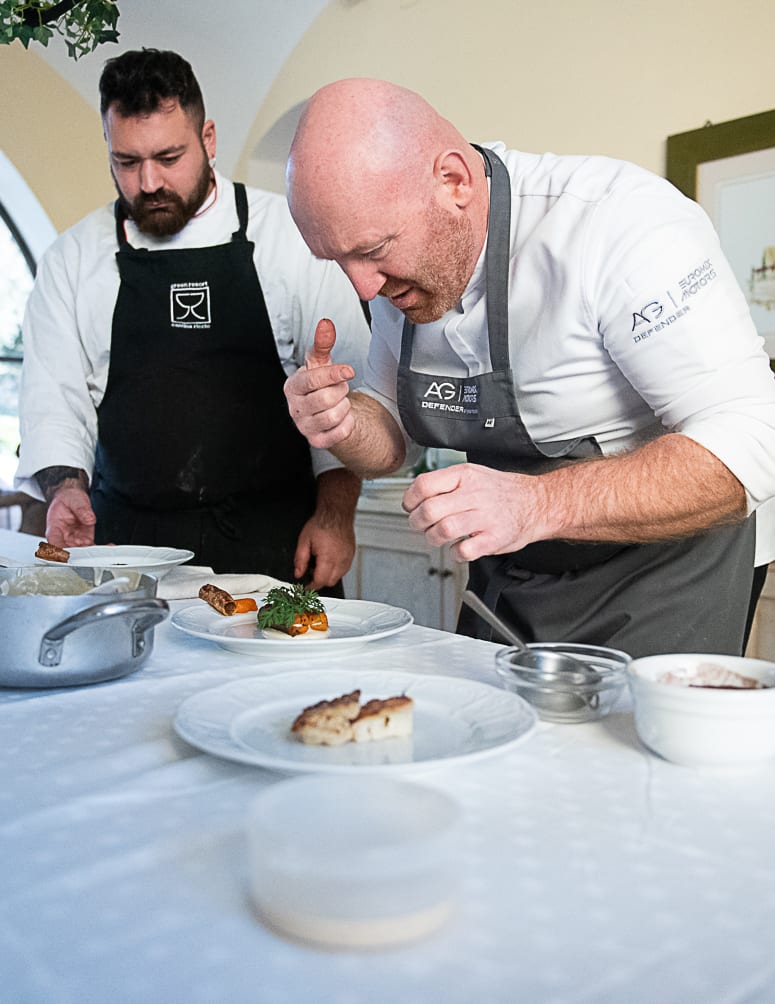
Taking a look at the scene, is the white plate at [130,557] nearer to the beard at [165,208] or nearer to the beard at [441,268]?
the beard at [441,268]

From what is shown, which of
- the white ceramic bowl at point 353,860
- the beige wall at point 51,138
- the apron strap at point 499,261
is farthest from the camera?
the beige wall at point 51,138

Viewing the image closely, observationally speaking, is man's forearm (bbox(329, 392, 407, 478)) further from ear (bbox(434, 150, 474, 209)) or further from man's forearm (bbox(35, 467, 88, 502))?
man's forearm (bbox(35, 467, 88, 502))

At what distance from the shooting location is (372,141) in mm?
1413

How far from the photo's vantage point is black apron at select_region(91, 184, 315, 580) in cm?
241

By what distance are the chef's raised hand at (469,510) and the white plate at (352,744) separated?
219 mm

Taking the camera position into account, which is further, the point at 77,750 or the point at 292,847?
the point at 77,750

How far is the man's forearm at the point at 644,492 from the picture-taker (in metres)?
1.31

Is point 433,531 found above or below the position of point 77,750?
above

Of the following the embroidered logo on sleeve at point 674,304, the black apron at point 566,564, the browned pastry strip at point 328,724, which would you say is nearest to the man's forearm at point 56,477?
the black apron at point 566,564

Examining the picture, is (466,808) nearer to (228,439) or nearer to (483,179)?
(483,179)

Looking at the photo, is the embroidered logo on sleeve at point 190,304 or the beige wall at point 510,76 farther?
the beige wall at point 510,76

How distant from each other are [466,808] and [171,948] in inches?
10.6

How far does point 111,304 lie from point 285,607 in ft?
4.56

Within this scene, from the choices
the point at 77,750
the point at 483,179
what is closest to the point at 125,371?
the point at 483,179
